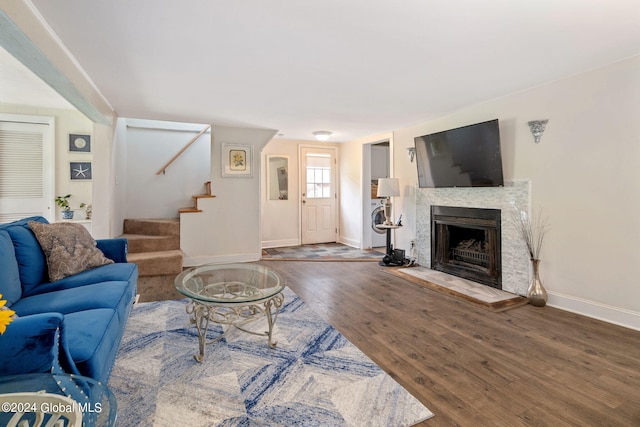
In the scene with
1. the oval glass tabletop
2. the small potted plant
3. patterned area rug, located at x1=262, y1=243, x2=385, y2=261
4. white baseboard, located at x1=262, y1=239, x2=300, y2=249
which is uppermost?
the small potted plant

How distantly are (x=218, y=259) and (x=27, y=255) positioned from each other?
2988mm

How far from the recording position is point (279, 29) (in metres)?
2.03

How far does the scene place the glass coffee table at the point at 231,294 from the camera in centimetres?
198

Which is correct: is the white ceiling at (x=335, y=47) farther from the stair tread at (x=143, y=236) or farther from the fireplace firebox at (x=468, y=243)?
the stair tread at (x=143, y=236)

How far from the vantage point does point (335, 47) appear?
2260 mm

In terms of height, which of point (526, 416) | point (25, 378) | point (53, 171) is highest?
point (53, 171)

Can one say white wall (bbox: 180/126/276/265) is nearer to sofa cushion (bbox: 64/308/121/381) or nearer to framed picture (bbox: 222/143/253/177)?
framed picture (bbox: 222/143/253/177)

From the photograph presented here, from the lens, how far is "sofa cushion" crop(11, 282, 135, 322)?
5.66ft

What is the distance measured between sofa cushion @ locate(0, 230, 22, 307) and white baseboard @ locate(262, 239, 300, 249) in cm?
434

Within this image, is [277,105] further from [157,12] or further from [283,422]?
[283,422]

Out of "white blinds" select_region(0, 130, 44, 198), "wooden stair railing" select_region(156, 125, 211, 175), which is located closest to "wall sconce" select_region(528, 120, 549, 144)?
"wooden stair railing" select_region(156, 125, 211, 175)

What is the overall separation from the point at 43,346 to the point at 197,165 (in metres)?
4.94

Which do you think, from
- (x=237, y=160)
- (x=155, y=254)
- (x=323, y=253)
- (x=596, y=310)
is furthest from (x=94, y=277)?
(x=596, y=310)

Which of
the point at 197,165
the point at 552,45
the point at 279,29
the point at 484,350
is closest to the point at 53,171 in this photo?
A: the point at 197,165
